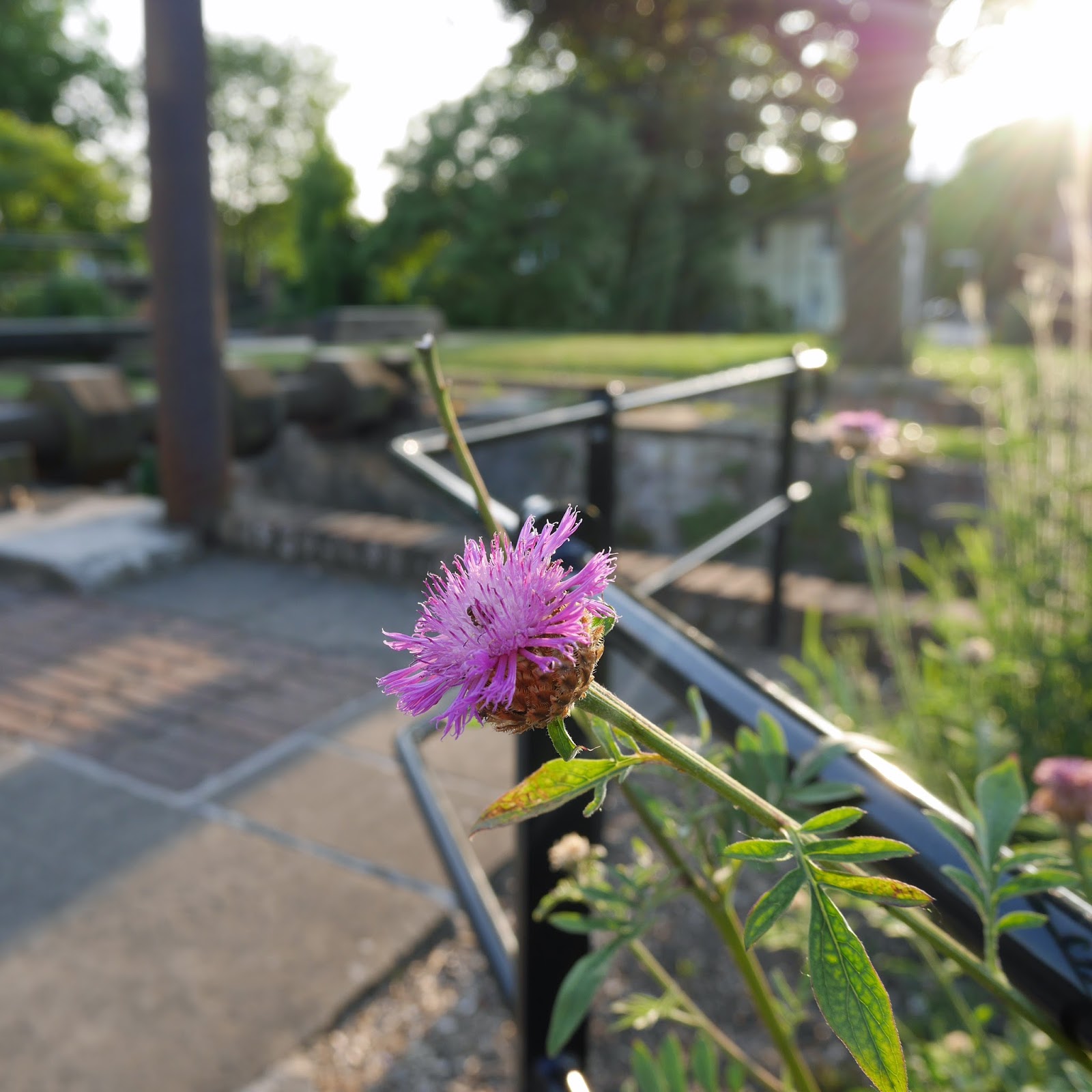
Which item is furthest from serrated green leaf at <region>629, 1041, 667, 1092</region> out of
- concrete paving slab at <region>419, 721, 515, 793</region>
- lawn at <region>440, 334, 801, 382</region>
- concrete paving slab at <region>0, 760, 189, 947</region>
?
lawn at <region>440, 334, 801, 382</region>

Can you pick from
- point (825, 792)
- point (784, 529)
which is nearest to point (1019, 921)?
point (825, 792)

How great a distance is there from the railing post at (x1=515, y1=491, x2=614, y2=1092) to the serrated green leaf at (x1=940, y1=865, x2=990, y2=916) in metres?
0.55

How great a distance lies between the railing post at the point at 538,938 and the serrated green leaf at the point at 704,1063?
9.0 inches

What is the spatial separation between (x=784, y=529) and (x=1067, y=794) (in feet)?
Result: 7.35

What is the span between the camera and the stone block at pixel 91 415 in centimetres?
494

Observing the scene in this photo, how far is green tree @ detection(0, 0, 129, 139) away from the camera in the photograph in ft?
104

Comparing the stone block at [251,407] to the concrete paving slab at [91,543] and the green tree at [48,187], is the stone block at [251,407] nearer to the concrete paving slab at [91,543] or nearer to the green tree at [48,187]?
the concrete paving slab at [91,543]

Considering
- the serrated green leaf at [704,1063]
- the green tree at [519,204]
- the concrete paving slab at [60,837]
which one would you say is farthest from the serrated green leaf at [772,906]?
the green tree at [519,204]

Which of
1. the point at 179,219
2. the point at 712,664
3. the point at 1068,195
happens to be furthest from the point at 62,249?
the point at 712,664

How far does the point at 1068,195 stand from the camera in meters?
2.68

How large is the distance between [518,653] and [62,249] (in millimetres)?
23118

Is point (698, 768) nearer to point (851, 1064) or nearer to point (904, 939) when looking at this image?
point (851, 1064)

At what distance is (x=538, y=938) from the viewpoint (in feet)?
3.73

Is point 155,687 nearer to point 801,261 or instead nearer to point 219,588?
point 219,588
